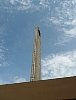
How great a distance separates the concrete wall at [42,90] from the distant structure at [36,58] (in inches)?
827

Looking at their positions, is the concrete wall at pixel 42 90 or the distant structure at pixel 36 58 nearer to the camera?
the concrete wall at pixel 42 90

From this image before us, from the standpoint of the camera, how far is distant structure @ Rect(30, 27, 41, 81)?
27.8m

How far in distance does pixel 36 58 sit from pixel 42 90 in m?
23.8

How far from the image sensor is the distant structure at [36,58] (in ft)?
91.4

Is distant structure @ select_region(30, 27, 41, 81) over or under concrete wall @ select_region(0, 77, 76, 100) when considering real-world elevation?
over

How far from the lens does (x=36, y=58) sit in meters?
29.5

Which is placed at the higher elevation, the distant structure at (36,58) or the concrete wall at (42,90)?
the distant structure at (36,58)

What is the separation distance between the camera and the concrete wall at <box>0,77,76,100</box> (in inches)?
217

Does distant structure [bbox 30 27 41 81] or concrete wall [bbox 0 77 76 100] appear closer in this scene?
concrete wall [bbox 0 77 76 100]

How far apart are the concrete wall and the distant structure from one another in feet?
68.9

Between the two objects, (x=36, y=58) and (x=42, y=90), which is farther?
(x=36, y=58)

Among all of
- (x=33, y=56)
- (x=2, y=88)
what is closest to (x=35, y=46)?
(x=33, y=56)

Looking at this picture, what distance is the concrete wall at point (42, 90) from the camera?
5.52 meters

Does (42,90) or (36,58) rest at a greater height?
(36,58)
